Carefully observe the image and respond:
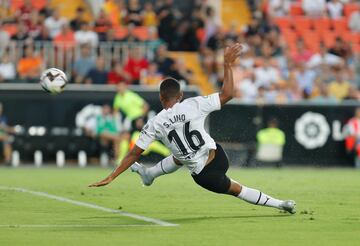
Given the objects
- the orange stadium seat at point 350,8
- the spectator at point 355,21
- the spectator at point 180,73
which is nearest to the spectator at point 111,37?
the spectator at point 180,73

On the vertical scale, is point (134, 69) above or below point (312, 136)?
above

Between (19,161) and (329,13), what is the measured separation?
11917mm

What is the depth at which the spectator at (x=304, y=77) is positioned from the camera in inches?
1096

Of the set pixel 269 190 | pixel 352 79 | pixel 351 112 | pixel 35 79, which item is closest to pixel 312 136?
pixel 351 112

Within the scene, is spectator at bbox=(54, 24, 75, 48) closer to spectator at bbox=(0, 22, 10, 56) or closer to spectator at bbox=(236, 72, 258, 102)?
spectator at bbox=(0, 22, 10, 56)

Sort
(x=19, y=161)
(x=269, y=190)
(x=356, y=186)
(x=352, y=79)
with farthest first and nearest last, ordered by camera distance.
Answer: (x=352, y=79), (x=19, y=161), (x=356, y=186), (x=269, y=190)

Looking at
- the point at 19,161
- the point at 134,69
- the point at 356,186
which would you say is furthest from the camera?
the point at 134,69

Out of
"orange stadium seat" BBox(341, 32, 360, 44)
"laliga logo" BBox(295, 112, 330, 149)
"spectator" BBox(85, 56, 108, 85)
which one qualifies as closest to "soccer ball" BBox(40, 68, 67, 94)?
"spectator" BBox(85, 56, 108, 85)

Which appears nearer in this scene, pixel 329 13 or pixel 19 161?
pixel 19 161

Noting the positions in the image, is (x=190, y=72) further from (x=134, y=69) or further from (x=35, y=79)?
(x=35, y=79)

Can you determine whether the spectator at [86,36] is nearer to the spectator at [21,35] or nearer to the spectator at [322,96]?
the spectator at [21,35]

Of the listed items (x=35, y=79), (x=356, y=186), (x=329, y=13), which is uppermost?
(x=329, y=13)

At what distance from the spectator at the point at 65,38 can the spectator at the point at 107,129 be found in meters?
2.13

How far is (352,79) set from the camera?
1118 inches
